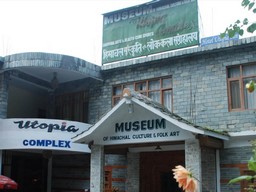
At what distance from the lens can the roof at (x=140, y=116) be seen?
9.45m

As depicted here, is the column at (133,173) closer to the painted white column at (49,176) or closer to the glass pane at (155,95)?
the glass pane at (155,95)

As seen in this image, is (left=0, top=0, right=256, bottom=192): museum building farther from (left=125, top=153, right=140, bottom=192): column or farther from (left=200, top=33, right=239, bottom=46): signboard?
(left=200, top=33, right=239, bottom=46): signboard

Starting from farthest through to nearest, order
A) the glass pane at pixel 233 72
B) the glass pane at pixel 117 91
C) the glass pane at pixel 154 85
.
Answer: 1. the glass pane at pixel 117 91
2. the glass pane at pixel 154 85
3. the glass pane at pixel 233 72

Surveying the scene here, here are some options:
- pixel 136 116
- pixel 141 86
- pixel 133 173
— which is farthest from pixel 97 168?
pixel 141 86

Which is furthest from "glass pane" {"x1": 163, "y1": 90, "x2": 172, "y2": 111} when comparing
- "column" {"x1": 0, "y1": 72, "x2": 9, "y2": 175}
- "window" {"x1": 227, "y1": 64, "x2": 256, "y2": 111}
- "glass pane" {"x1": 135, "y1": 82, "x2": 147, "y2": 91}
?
"column" {"x1": 0, "y1": 72, "x2": 9, "y2": 175}

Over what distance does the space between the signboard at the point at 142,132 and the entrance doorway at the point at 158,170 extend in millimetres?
3123

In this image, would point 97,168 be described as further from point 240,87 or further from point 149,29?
point 149,29

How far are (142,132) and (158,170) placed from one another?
143 inches

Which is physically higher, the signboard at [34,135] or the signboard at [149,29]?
the signboard at [149,29]

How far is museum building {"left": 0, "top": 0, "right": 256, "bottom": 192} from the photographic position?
10.6m

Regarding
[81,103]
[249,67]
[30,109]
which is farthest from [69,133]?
[249,67]

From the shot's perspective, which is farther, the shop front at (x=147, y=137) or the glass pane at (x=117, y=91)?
the glass pane at (x=117, y=91)

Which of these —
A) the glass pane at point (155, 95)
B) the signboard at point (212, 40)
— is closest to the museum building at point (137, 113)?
the glass pane at point (155, 95)

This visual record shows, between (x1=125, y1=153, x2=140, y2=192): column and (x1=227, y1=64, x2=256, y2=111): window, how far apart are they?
3.96 m
